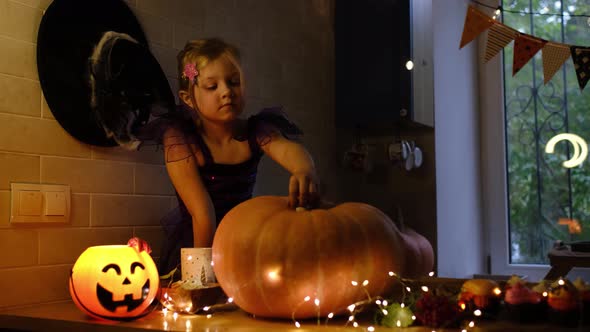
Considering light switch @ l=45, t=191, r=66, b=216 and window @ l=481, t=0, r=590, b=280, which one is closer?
light switch @ l=45, t=191, r=66, b=216

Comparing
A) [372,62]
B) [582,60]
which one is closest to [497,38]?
[582,60]

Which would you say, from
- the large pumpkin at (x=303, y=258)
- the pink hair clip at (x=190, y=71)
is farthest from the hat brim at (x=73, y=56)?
the large pumpkin at (x=303, y=258)

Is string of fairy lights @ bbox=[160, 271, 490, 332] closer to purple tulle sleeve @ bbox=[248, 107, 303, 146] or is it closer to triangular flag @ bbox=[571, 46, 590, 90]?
purple tulle sleeve @ bbox=[248, 107, 303, 146]

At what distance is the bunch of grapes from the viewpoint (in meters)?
0.96

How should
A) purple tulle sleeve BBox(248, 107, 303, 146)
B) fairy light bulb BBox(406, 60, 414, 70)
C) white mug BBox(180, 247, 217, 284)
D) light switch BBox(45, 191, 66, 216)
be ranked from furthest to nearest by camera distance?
fairy light bulb BBox(406, 60, 414, 70) < purple tulle sleeve BBox(248, 107, 303, 146) < light switch BBox(45, 191, 66, 216) < white mug BBox(180, 247, 217, 284)

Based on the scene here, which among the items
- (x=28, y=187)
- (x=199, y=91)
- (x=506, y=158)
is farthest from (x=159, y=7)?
(x=506, y=158)

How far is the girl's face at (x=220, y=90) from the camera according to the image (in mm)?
1414

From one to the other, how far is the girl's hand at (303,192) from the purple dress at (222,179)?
0.33m

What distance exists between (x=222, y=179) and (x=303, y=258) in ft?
1.75

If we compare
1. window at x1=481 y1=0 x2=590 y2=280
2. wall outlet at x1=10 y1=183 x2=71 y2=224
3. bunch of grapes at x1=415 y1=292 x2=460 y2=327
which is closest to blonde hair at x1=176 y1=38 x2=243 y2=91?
wall outlet at x1=10 y1=183 x2=71 y2=224

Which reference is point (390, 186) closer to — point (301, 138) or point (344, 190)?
point (344, 190)

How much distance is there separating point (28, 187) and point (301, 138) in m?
1.08

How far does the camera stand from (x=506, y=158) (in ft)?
8.80

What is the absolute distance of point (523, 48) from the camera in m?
1.91
